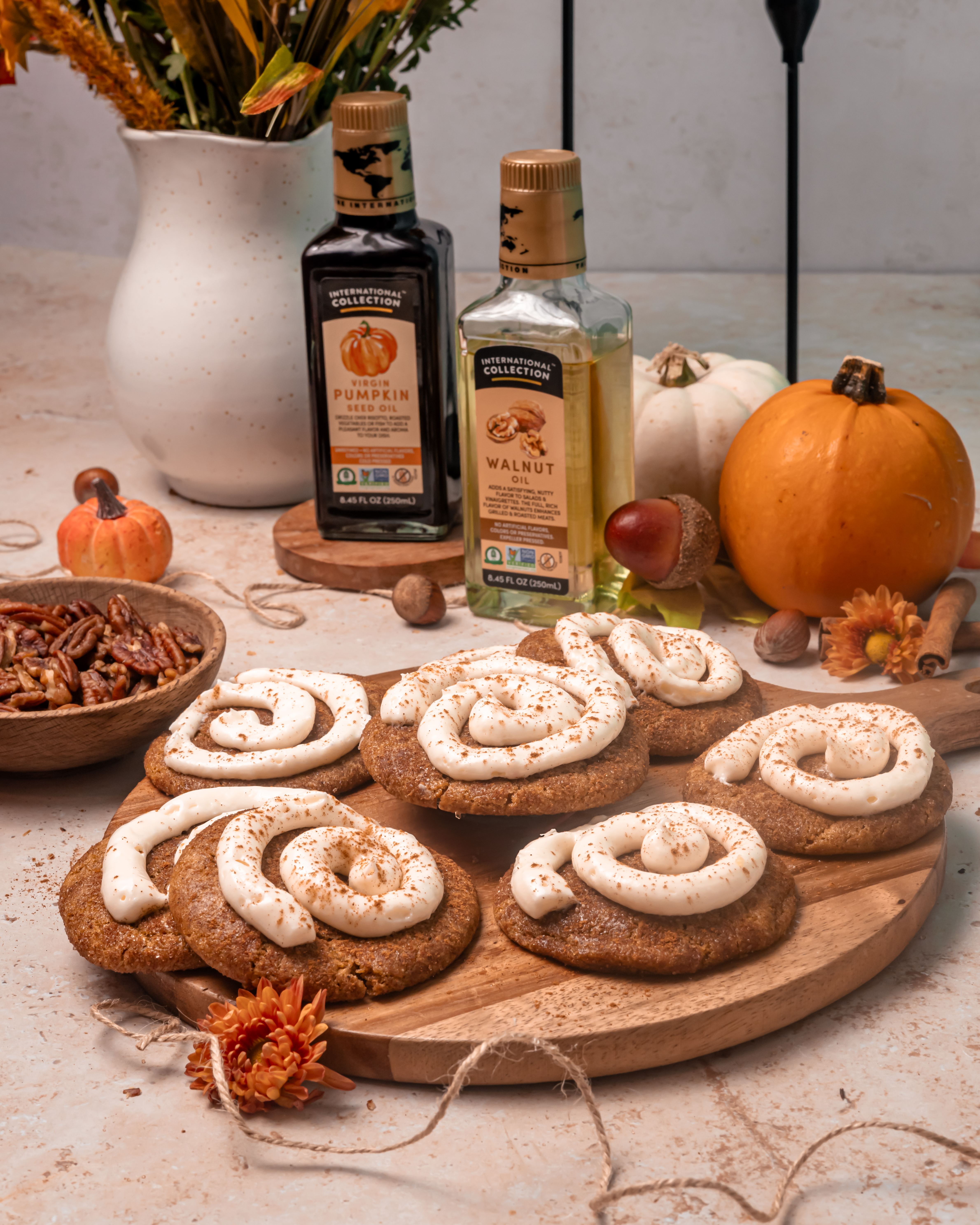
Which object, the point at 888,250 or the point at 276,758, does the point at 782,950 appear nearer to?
the point at 276,758

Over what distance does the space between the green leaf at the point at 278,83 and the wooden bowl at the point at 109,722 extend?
1.81 feet

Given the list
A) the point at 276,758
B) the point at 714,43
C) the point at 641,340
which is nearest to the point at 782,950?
the point at 276,758

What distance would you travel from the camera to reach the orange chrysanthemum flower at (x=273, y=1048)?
2.69 feet

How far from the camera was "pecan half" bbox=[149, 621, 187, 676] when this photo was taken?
1.24m

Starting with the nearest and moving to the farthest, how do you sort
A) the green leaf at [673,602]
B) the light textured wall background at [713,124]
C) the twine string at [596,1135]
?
the twine string at [596,1135] → the green leaf at [673,602] → the light textured wall background at [713,124]

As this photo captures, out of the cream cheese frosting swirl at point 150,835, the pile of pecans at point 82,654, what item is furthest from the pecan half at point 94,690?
the cream cheese frosting swirl at point 150,835

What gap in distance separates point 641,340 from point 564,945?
5.84 feet

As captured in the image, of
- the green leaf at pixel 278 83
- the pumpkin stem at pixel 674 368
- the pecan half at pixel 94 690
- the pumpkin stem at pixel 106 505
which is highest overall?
the green leaf at pixel 278 83

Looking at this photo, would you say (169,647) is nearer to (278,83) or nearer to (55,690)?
(55,690)

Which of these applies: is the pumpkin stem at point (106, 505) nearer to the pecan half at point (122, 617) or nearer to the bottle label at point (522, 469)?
the pecan half at point (122, 617)

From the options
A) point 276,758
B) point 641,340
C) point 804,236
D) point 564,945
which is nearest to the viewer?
point 564,945

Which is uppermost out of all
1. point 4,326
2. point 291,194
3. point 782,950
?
point 291,194

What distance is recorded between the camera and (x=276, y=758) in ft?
3.51

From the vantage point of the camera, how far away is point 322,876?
0.89 meters
